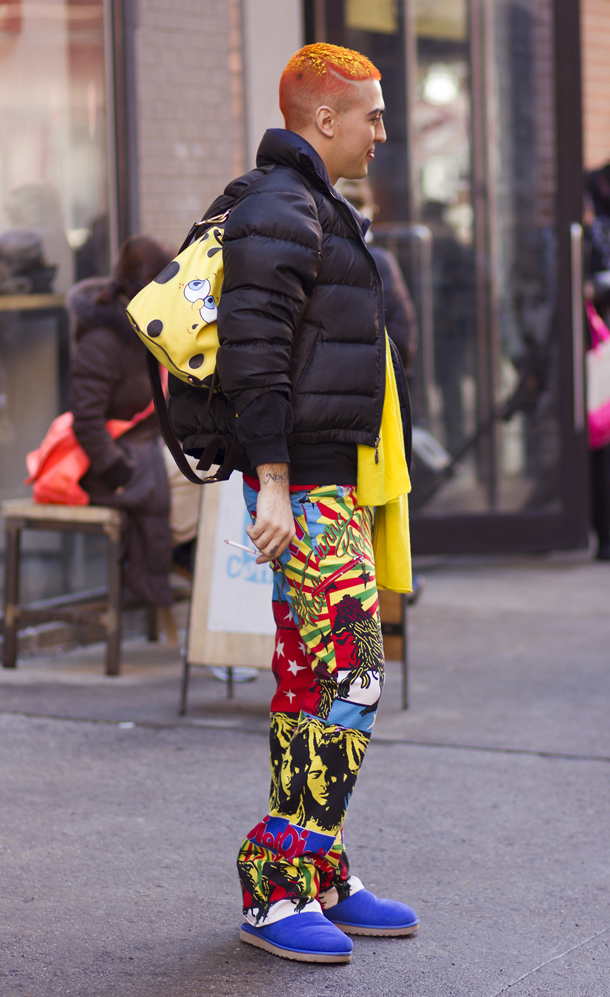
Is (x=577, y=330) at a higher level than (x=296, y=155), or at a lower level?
lower

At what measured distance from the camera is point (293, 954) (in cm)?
287

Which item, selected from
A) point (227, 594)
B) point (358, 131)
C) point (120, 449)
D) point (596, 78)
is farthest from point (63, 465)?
point (596, 78)

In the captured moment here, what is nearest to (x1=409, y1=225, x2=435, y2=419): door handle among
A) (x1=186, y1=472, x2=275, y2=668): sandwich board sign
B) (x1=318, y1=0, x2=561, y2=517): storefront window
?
Result: (x1=318, y1=0, x2=561, y2=517): storefront window

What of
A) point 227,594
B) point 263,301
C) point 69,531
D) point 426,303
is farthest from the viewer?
point 426,303

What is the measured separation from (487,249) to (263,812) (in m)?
5.40

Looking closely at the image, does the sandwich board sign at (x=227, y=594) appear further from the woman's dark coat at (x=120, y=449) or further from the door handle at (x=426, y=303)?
the door handle at (x=426, y=303)

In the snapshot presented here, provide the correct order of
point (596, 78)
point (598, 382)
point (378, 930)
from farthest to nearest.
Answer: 1. point (596, 78)
2. point (598, 382)
3. point (378, 930)

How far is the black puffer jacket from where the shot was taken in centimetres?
262

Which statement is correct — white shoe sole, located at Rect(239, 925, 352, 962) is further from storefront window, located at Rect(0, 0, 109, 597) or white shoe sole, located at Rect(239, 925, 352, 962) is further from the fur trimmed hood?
storefront window, located at Rect(0, 0, 109, 597)

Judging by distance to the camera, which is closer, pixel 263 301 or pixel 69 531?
pixel 263 301

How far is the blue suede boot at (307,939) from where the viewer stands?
9.37ft

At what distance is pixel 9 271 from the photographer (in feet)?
20.5

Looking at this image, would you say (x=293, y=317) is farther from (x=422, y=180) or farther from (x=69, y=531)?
(x=422, y=180)

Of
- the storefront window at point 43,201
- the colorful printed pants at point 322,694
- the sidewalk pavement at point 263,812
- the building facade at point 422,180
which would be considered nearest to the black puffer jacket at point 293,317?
the colorful printed pants at point 322,694
